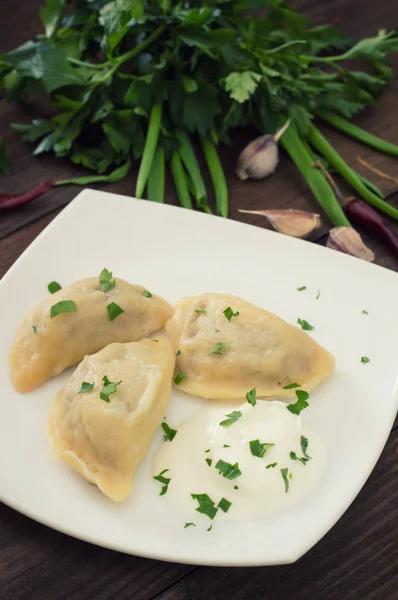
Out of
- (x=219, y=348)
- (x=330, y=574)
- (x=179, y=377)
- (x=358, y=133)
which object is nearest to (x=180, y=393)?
(x=179, y=377)

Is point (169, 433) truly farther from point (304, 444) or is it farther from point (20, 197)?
point (20, 197)

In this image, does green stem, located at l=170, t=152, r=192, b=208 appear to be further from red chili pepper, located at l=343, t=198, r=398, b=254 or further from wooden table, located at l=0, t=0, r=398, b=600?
wooden table, located at l=0, t=0, r=398, b=600

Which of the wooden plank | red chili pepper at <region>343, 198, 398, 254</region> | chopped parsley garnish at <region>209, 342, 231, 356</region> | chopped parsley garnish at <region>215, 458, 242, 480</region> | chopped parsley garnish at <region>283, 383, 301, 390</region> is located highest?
chopped parsley garnish at <region>209, 342, 231, 356</region>

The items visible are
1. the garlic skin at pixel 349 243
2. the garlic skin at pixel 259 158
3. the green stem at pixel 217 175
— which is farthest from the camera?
the garlic skin at pixel 259 158

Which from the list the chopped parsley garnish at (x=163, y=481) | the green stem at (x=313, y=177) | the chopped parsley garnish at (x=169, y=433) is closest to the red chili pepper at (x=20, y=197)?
the green stem at (x=313, y=177)

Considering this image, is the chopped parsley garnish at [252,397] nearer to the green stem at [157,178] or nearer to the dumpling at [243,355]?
the dumpling at [243,355]

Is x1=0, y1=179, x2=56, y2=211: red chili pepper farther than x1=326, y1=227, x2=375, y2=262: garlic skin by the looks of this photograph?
Yes

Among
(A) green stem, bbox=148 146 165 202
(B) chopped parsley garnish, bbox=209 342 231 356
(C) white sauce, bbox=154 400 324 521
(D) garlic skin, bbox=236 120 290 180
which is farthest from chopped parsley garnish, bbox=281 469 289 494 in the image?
(D) garlic skin, bbox=236 120 290 180
